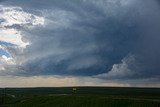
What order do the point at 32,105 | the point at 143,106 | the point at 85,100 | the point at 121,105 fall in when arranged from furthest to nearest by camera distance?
the point at 32,105
the point at 85,100
the point at 121,105
the point at 143,106

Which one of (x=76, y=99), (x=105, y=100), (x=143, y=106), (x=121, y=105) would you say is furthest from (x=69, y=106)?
(x=143, y=106)

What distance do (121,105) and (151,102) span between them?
8.14m

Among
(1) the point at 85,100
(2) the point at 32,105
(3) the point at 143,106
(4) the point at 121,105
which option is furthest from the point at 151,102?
(2) the point at 32,105

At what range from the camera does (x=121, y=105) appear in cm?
8494

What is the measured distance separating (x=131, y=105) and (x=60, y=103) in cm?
2785

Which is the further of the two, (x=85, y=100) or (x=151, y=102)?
(x=85, y=100)

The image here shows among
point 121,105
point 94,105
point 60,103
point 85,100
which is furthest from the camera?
point 60,103

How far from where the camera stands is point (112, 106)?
85.9 metres

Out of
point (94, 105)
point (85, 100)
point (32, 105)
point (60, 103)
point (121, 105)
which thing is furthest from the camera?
point (32, 105)

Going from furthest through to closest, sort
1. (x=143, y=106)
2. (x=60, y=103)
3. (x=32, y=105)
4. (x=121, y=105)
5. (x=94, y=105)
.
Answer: (x=32, y=105) → (x=60, y=103) → (x=94, y=105) → (x=121, y=105) → (x=143, y=106)

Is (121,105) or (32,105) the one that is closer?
(121,105)

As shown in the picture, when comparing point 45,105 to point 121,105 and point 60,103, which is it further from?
point 121,105

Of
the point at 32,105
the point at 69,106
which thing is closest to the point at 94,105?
the point at 69,106

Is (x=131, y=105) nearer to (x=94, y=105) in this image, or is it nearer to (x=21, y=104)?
(x=94, y=105)
